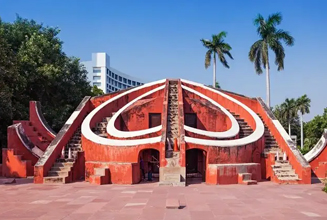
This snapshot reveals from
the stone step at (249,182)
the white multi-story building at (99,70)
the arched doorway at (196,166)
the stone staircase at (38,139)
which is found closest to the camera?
the stone step at (249,182)

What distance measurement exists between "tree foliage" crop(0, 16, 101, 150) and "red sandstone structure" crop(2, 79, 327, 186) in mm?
2832

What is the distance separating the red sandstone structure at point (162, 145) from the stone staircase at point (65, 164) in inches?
1.2

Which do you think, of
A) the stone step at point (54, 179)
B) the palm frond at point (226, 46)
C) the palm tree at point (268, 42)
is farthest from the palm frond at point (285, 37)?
the stone step at point (54, 179)

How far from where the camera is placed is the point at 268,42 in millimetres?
21484

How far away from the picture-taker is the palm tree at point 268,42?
70.1 ft

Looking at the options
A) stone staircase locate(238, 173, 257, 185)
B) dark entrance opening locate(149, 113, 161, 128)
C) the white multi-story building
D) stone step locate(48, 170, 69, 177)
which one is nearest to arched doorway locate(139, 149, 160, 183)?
dark entrance opening locate(149, 113, 161, 128)

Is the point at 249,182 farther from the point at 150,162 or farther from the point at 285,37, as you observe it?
the point at 285,37

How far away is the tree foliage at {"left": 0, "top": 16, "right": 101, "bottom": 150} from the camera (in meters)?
17.2

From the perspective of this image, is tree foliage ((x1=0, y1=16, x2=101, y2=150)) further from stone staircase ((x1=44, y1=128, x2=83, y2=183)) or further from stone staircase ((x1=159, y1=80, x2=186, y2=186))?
stone staircase ((x1=159, y1=80, x2=186, y2=186))

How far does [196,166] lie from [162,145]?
2.82 meters

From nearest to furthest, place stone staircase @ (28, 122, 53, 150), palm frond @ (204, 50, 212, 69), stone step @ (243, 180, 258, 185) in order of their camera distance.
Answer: stone step @ (243, 180, 258, 185), stone staircase @ (28, 122, 53, 150), palm frond @ (204, 50, 212, 69)

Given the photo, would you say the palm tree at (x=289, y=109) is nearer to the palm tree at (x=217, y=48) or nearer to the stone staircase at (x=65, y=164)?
the palm tree at (x=217, y=48)

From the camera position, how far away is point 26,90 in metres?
18.7

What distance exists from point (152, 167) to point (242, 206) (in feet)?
18.6
